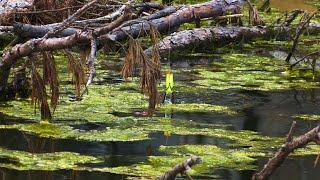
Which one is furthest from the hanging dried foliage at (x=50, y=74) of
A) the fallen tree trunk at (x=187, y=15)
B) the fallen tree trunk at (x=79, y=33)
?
the fallen tree trunk at (x=187, y=15)

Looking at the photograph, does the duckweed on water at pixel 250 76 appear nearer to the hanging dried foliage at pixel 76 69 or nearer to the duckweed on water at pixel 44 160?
the hanging dried foliage at pixel 76 69

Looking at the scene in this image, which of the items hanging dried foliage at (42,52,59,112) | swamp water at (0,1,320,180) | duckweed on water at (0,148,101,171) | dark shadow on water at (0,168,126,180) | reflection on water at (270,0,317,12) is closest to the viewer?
dark shadow on water at (0,168,126,180)

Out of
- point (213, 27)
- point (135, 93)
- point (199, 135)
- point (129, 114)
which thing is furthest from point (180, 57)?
point (199, 135)

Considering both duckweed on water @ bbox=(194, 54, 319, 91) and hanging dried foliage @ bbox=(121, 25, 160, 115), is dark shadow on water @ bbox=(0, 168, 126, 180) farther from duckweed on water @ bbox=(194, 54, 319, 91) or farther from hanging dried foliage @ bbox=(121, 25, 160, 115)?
duckweed on water @ bbox=(194, 54, 319, 91)

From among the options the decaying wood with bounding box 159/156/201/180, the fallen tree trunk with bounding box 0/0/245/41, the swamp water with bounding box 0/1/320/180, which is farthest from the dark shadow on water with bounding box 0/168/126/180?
the fallen tree trunk with bounding box 0/0/245/41

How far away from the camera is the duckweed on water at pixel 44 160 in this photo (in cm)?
513

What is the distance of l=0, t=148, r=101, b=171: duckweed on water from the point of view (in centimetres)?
513

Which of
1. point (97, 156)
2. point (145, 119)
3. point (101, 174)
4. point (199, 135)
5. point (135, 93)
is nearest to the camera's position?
point (101, 174)

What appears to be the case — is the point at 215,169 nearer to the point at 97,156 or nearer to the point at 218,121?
the point at 97,156

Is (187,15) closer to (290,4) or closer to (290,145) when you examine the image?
(290,145)

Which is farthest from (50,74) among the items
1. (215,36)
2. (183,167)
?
(215,36)

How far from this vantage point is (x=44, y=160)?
5309 mm

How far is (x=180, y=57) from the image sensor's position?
11.0 meters

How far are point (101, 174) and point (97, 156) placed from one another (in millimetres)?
488
